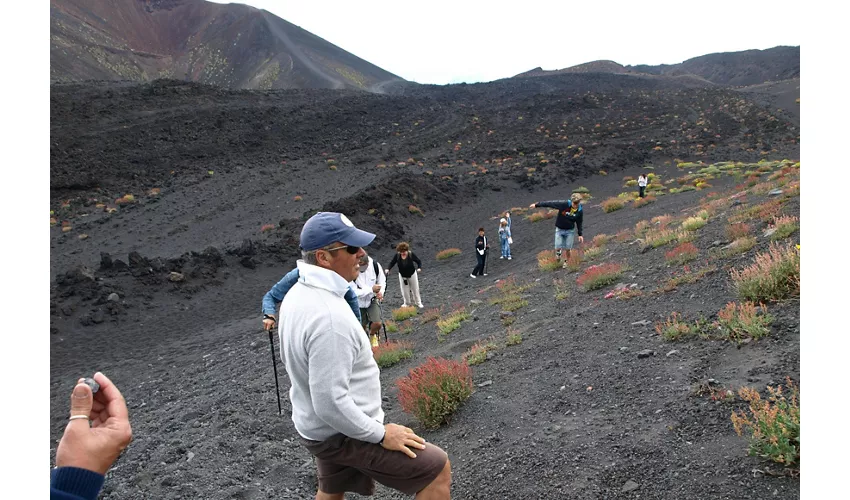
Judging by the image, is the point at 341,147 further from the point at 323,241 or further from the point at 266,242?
the point at 323,241

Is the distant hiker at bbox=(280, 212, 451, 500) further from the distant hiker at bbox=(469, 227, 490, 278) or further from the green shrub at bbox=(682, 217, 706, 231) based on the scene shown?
the distant hiker at bbox=(469, 227, 490, 278)

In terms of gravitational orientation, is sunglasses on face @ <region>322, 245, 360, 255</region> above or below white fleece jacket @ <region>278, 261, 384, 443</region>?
above

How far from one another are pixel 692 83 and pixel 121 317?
329 feet

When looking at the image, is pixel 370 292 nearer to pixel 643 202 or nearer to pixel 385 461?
pixel 385 461

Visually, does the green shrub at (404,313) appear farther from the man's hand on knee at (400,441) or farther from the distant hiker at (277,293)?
the man's hand on knee at (400,441)

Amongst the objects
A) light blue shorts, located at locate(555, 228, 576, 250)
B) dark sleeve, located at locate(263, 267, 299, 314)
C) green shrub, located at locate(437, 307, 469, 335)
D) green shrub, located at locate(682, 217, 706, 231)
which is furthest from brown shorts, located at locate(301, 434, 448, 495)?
green shrub, located at locate(682, 217, 706, 231)

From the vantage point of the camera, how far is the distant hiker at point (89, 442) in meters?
1.58

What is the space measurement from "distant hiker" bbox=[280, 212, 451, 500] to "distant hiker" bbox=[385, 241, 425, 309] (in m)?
7.58

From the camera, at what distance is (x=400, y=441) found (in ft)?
8.77

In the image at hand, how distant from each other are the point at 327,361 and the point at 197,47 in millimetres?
125663

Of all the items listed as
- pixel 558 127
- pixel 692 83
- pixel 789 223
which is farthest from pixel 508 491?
pixel 692 83

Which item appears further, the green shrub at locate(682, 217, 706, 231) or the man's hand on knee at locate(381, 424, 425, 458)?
the green shrub at locate(682, 217, 706, 231)

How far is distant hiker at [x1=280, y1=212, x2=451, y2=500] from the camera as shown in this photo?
2479 millimetres

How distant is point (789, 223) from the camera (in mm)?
8836
